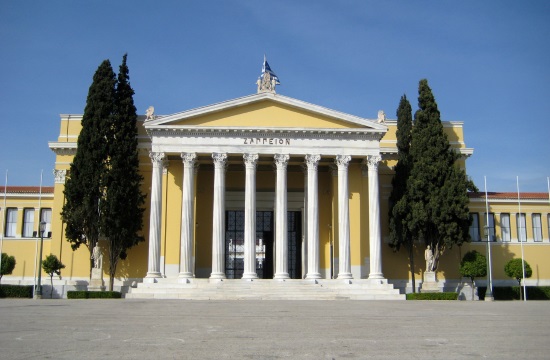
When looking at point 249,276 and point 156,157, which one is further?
point 156,157

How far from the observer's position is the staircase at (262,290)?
3469cm

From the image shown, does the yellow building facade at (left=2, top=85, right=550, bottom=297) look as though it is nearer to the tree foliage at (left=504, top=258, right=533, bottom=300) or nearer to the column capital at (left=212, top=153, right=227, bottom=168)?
the column capital at (left=212, top=153, right=227, bottom=168)

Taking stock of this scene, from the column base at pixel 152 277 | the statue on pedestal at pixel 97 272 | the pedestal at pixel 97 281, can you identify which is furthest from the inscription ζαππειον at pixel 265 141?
the pedestal at pixel 97 281

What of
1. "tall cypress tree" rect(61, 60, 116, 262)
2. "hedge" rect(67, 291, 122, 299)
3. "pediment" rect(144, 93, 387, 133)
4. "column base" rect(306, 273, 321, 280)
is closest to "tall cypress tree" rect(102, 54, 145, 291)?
"tall cypress tree" rect(61, 60, 116, 262)

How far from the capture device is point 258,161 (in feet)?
137

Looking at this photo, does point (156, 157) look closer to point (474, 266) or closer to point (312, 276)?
point (312, 276)

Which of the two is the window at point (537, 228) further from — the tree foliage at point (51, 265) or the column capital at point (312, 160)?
the tree foliage at point (51, 265)

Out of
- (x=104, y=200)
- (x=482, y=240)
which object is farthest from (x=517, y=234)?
(x=104, y=200)

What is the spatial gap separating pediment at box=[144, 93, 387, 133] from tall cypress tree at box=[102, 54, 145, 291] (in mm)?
2352

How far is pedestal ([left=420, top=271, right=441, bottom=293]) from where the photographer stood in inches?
1529

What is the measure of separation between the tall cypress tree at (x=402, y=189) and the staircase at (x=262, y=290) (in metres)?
4.58

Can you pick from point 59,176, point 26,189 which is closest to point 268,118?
point 59,176

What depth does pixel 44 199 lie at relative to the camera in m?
44.0

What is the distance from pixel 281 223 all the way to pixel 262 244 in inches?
265
